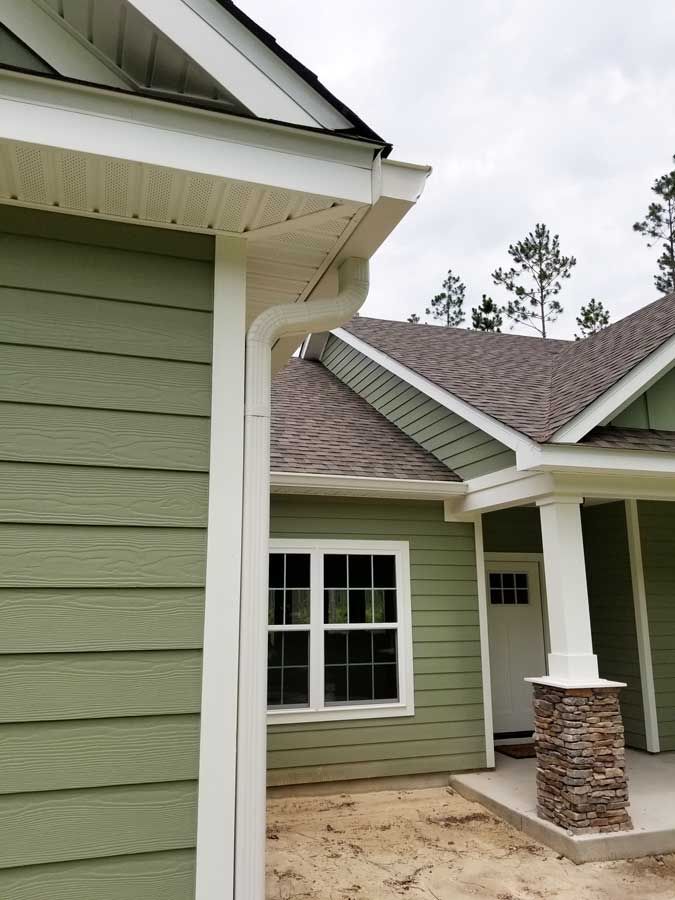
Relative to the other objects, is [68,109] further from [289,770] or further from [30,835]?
[289,770]

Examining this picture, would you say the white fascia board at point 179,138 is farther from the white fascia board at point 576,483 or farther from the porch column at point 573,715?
the porch column at point 573,715

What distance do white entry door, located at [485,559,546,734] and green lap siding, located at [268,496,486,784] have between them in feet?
3.59

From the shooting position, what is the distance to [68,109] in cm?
198

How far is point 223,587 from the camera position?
2.09 meters

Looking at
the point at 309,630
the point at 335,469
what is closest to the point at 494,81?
the point at 335,469

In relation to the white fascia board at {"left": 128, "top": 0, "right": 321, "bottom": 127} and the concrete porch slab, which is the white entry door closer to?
the concrete porch slab

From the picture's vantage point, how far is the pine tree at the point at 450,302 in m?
26.7

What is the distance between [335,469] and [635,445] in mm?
2765

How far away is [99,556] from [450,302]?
2621cm

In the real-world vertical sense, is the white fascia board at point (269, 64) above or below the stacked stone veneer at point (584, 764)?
above

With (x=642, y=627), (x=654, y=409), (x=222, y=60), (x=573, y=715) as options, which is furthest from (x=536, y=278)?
(x=222, y=60)

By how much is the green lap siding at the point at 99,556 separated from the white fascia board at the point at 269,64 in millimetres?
683

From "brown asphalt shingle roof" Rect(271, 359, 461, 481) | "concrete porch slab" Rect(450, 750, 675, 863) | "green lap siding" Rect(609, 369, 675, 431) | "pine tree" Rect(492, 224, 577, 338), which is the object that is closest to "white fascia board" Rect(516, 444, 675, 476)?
Result: "green lap siding" Rect(609, 369, 675, 431)

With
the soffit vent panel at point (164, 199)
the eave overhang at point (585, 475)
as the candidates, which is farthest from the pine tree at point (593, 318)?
the soffit vent panel at point (164, 199)
